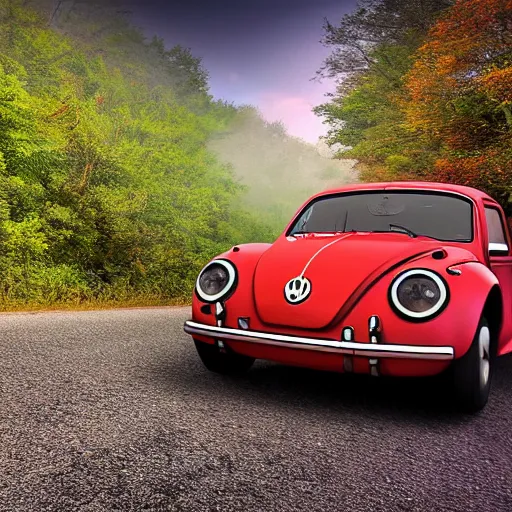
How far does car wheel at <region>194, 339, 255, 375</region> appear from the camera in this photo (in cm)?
395

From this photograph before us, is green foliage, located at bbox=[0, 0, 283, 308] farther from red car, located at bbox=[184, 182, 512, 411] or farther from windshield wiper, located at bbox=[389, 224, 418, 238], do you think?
windshield wiper, located at bbox=[389, 224, 418, 238]

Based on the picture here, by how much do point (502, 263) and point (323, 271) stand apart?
1.63 metres

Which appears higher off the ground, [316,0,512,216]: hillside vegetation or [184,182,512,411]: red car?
[316,0,512,216]: hillside vegetation

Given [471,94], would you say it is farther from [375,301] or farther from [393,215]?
[375,301]

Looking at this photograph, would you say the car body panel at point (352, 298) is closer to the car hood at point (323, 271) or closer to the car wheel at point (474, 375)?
the car hood at point (323, 271)

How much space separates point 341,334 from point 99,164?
14700 millimetres

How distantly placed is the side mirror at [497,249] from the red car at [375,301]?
0.06 ft

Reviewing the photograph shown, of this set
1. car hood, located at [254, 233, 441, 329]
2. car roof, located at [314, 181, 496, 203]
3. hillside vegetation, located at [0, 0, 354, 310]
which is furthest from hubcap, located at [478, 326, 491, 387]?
hillside vegetation, located at [0, 0, 354, 310]

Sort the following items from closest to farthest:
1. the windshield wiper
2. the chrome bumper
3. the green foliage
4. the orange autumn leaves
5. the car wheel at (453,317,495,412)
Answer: the chrome bumper → the car wheel at (453,317,495,412) → the windshield wiper → the green foliage → the orange autumn leaves

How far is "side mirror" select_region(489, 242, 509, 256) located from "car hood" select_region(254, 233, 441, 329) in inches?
23.1

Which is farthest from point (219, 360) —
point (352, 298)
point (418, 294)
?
point (418, 294)

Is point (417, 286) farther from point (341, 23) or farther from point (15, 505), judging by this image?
point (341, 23)

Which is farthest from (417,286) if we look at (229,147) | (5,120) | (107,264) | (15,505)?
(229,147)

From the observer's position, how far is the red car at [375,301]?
3053mm
